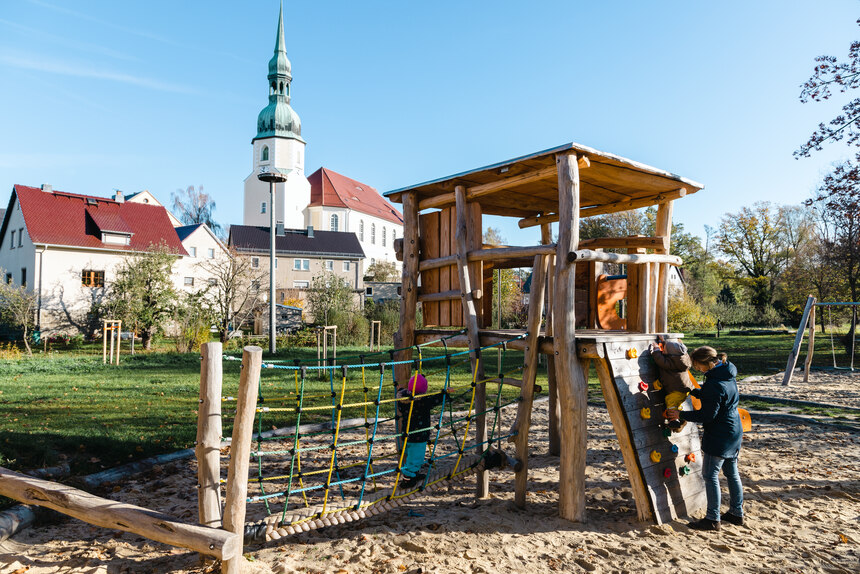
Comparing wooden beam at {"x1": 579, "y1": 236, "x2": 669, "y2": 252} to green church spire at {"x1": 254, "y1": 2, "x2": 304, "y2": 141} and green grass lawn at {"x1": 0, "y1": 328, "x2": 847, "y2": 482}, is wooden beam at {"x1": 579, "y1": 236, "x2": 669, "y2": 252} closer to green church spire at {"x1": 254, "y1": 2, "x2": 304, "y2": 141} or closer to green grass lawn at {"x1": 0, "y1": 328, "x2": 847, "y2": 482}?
green grass lawn at {"x1": 0, "y1": 328, "x2": 847, "y2": 482}

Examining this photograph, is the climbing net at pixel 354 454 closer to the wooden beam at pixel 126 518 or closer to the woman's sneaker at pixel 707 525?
the wooden beam at pixel 126 518

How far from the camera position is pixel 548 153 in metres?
4.79

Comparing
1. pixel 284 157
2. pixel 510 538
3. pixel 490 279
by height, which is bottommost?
pixel 510 538

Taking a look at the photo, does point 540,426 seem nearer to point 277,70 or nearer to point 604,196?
point 604,196

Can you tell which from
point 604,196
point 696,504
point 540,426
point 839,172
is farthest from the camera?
point 839,172

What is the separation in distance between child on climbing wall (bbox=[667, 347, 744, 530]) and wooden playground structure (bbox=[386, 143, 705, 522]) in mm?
353

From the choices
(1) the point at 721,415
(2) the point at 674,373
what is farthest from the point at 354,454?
(1) the point at 721,415

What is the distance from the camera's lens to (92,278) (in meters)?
30.5

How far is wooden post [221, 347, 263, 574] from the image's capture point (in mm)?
3504

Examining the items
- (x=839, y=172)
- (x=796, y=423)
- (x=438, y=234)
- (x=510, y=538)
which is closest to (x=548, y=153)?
(x=438, y=234)

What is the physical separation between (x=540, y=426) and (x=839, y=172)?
8603 millimetres

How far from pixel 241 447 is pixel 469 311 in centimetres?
266

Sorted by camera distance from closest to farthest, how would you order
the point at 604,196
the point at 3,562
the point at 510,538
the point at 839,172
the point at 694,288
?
the point at 3,562 < the point at 510,538 < the point at 604,196 < the point at 839,172 < the point at 694,288

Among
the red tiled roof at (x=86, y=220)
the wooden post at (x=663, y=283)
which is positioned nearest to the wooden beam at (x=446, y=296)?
the wooden post at (x=663, y=283)
